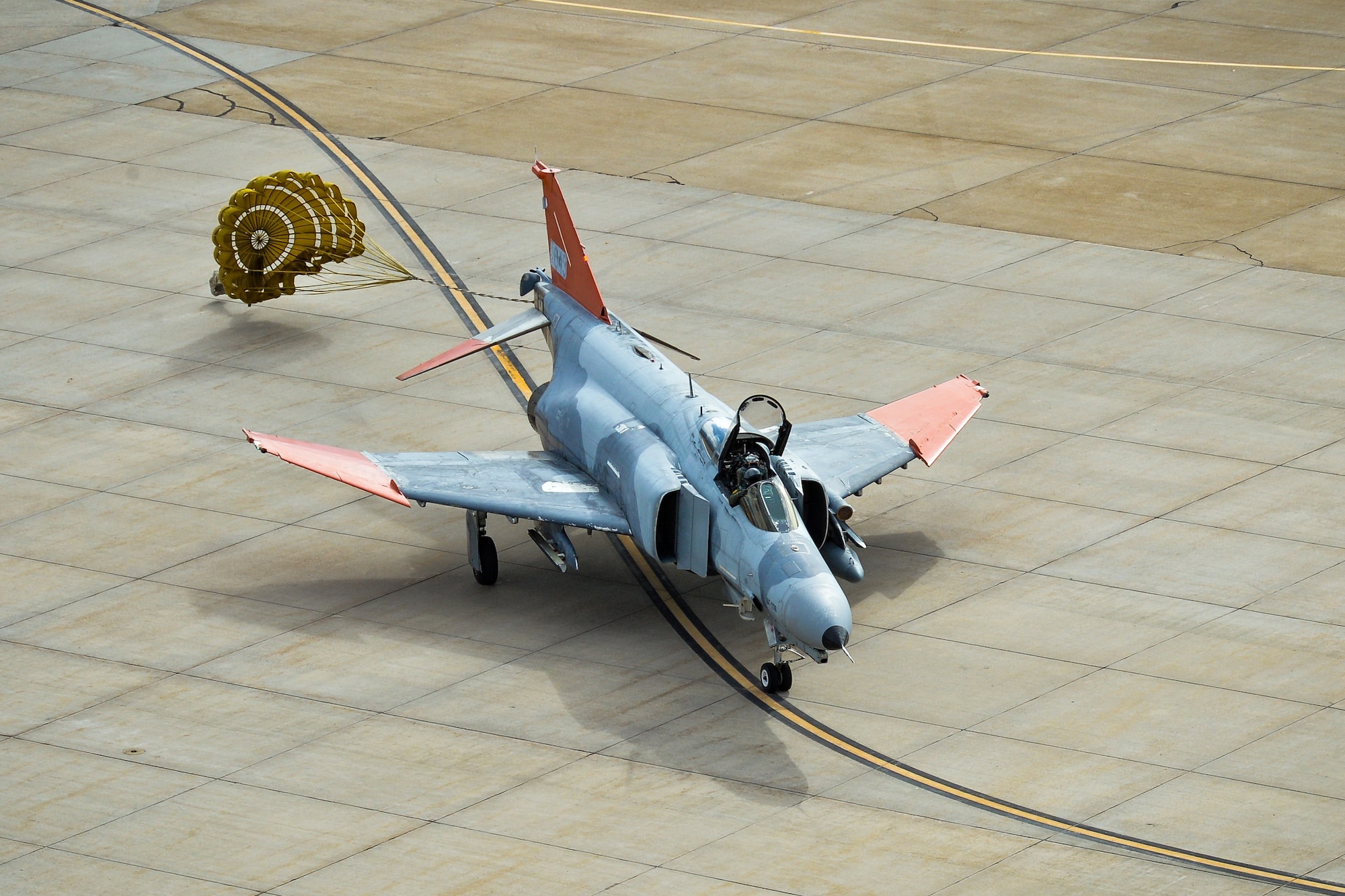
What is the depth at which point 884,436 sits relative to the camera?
2873 cm

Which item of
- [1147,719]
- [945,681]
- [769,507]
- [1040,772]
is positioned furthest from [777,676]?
[1147,719]

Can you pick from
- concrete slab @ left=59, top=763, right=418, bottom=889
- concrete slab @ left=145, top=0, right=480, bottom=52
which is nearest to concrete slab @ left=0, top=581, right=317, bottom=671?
concrete slab @ left=59, top=763, right=418, bottom=889

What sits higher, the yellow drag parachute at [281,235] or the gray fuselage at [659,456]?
the yellow drag parachute at [281,235]

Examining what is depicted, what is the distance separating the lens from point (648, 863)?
70.5 feet

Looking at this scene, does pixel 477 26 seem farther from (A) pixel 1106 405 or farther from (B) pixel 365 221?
(A) pixel 1106 405

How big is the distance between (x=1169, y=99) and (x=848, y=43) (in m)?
8.83

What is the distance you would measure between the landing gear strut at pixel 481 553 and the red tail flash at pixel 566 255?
14.3 ft

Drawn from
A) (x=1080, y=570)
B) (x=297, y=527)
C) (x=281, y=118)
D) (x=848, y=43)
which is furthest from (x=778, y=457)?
(x=848, y=43)

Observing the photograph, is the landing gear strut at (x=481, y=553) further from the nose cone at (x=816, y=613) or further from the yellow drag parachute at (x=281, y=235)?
the yellow drag parachute at (x=281, y=235)

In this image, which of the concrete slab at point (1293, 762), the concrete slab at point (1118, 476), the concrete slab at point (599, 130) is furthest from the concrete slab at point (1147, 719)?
the concrete slab at point (599, 130)

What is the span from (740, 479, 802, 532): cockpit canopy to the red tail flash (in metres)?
5.88

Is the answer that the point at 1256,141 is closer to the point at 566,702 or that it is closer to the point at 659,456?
the point at 659,456

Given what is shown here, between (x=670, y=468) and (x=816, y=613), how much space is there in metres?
3.68

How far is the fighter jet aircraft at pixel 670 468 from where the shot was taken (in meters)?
24.4
